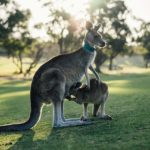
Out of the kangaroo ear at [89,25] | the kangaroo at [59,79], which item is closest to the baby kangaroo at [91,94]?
the kangaroo at [59,79]

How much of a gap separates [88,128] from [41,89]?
4.74ft

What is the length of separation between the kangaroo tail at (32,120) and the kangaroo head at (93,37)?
6.41 feet

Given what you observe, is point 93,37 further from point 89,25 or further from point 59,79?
point 59,79

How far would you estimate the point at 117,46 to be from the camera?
82.3 meters

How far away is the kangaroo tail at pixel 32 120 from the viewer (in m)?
10.6

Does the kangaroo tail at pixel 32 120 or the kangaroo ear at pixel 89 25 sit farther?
the kangaroo ear at pixel 89 25

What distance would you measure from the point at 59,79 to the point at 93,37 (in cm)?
153

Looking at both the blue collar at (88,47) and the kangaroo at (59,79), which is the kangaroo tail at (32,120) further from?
the blue collar at (88,47)

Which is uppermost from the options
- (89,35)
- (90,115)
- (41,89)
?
(89,35)

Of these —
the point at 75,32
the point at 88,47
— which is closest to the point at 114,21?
Result: the point at 75,32

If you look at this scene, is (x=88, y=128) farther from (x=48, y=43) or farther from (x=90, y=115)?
(x=48, y=43)

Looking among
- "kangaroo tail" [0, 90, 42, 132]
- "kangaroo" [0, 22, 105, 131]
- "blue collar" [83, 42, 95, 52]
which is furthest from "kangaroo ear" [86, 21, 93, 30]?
"kangaroo tail" [0, 90, 42, 132]

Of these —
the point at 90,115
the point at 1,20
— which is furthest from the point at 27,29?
the point at 90,115

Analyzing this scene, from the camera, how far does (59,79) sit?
1052 centimetres
